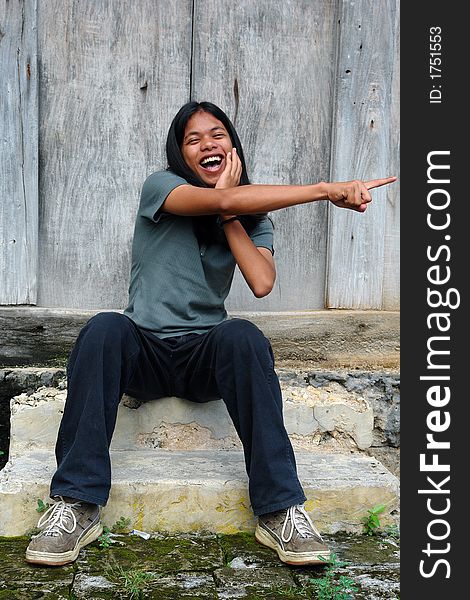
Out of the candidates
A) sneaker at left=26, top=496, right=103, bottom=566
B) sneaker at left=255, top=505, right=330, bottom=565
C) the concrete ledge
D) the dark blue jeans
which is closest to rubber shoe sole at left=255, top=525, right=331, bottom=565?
sneaker at left=255, top=505, right=330, bottom=565

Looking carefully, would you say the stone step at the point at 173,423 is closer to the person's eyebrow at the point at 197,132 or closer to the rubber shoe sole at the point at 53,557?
the rubber shoe sole at the point at 53,557

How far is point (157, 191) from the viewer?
3336mm

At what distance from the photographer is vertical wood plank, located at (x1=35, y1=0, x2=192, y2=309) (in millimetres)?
3885

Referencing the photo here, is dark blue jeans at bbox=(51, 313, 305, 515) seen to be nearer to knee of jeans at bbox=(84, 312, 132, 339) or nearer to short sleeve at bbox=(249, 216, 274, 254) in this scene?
knee of jeans at bbox=(84, 312, 132, 339)

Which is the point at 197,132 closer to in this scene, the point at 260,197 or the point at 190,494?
the point at 260,197

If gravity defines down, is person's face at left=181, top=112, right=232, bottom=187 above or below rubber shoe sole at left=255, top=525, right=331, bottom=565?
above

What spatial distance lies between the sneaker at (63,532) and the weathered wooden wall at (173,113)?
4.17ft

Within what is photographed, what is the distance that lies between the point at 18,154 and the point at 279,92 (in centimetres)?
120

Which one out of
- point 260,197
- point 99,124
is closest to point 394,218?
point 260,197

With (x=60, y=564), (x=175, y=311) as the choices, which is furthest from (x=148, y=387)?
(x=60, y=564)

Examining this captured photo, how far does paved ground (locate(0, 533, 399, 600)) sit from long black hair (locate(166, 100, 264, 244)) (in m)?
1.15

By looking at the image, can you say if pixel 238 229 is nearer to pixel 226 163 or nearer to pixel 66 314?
pixel 226 163

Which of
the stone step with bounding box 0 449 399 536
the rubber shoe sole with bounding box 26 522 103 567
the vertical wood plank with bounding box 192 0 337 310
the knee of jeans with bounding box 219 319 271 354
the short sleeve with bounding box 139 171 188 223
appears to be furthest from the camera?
the vertical wood plank with bounding box 192 0 337 310

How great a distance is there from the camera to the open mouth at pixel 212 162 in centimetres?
348
